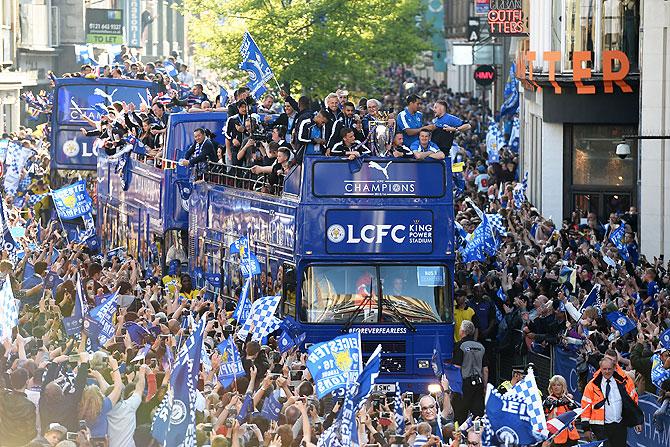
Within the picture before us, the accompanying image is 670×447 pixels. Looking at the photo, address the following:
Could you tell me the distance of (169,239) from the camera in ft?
91.8

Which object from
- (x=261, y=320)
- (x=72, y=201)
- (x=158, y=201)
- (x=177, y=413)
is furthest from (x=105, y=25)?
(x=177, y=413)

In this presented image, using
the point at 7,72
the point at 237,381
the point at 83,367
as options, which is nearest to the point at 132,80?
the point at 237,381

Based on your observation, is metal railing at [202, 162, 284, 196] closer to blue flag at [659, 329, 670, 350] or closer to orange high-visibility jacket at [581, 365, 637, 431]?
blue flag at [659, 329, 670, 350]

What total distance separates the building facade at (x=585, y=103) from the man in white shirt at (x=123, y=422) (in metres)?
23.0

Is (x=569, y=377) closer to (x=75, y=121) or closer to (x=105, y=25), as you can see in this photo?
(x=75, y=121)

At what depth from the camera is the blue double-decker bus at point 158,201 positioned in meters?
27.5

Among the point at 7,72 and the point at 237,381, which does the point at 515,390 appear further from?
the point at 7,72

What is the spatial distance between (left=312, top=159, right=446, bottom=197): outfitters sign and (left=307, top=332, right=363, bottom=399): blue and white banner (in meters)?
4.57

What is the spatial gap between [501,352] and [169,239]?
23.2 feet

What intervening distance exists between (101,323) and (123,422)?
5276mm

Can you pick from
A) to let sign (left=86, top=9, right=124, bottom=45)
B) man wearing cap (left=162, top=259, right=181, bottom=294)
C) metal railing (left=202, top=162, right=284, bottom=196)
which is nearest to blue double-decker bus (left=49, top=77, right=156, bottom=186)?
man wearing cap (left=162, top=259, right=181, bottom=294)

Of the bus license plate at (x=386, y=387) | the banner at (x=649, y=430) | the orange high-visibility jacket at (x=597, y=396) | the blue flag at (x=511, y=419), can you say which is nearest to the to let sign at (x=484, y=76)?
the bus license plate at (x=386, y=387)

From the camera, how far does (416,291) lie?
21.0m

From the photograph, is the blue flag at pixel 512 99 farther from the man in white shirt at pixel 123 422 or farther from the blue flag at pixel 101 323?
the man in white shirt at pixel 123 422
